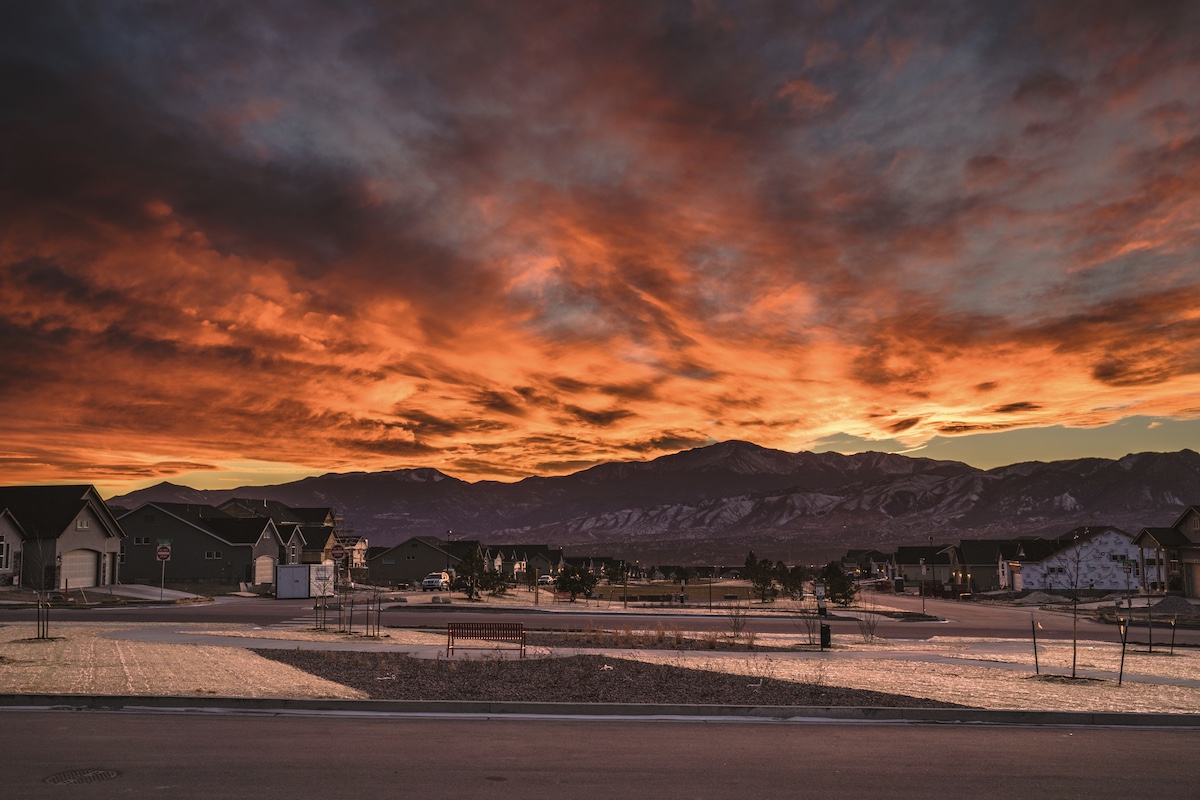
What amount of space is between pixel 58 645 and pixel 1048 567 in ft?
336

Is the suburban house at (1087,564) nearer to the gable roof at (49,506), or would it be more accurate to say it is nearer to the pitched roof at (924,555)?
the pitched roof at (924,555)

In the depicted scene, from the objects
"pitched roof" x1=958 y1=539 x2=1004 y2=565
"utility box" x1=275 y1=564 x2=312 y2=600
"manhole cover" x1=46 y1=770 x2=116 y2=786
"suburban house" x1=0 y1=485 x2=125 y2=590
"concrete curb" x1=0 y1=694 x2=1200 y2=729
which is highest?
"suburban house" x1=0 y1=485 x2=125 y2=590

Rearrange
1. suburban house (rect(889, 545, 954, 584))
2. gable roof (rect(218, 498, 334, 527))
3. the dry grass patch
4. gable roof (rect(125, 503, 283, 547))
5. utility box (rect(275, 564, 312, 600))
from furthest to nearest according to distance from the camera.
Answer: suburban house (rect(889, 545, 954, 584)) < gable roof (rect(218, 498, 334, 527)) < gable roof (rect(125, 503, 283, 547)) < utility box (rect(275, 564, 312, 600)) < the dry grass patch

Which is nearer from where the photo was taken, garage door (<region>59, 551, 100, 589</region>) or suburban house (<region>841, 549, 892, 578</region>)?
garage door (<region>59, 551, 100, 589</region>)

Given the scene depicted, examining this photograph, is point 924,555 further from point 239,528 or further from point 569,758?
point 569,758

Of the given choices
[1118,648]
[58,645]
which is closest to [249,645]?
[58,645]

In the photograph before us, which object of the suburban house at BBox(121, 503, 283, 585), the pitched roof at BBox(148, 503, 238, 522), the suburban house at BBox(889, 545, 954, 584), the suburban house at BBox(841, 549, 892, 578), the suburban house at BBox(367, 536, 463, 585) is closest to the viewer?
the suburban house at BBox(121, 503, 283, 585)

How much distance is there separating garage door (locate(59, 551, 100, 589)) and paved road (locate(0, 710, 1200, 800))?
52917mm

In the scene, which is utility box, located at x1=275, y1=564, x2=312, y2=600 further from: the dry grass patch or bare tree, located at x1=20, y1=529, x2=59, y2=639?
the dry grass patch

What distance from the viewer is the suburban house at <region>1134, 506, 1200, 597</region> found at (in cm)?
7669

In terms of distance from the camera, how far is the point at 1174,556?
291 ft

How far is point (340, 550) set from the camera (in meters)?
38.3

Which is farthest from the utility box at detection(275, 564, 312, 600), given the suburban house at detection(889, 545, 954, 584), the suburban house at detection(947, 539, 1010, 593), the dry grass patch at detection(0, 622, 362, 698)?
the suburban house at detection(889, 545, 954, 584)

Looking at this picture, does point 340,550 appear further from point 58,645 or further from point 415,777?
point 415,777
